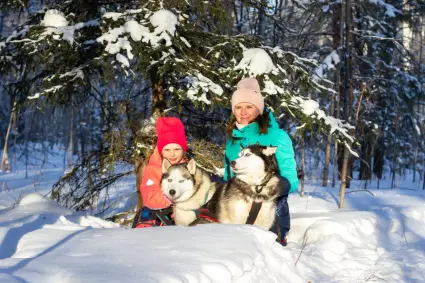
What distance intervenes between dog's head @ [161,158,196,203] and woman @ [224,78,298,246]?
61 cm

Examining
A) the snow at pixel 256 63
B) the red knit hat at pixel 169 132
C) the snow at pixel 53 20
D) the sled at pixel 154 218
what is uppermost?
the snow at pixel 53 20

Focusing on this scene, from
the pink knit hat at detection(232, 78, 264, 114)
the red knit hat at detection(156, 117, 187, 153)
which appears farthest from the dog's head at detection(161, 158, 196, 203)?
the pink knit hat at detection(232, 78, 264, 114)

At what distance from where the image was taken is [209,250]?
3.03 meters

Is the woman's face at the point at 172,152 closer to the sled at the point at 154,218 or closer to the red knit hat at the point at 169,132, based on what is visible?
the red knit hat at the point at 169,132

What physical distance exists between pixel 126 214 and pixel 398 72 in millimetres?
10439

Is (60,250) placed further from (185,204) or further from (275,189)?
(275,189)

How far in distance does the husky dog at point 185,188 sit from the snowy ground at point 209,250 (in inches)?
24.0

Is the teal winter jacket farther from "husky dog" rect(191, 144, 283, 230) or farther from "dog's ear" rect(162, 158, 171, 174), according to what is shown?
"dog's ear" rect(162, 158, 171, 174)

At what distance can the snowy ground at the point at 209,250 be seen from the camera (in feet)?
8.39

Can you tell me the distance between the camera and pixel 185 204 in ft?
14.5

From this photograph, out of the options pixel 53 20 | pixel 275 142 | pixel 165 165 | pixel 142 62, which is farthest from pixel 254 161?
pixel 53 20

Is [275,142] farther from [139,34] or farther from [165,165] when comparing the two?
[139,34]

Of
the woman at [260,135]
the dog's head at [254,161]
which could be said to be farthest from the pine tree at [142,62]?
the dog's head at [254,161]

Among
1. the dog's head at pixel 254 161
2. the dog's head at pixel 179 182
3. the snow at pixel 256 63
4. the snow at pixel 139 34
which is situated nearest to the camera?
the dog's head at pixel 254 161
